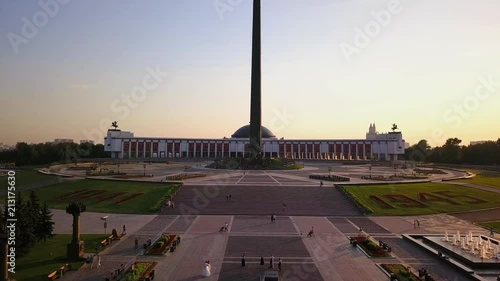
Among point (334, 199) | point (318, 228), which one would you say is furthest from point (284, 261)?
point (334, 199)

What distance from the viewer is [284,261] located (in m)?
18.9

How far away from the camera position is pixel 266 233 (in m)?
24.5

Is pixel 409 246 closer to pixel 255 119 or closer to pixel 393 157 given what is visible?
pixel 255 119

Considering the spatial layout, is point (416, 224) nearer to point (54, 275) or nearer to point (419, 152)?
point (54, 275)

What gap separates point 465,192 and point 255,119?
31.8 meters

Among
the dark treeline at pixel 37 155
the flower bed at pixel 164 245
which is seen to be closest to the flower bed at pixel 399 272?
the flower bed at pixel 164 245

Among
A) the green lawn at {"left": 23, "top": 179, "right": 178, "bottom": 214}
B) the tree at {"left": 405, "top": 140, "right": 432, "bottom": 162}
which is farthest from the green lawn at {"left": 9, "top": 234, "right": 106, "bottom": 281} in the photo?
the tree at {"left": 405, "top": 140, "right": 432, "bottom": 162}

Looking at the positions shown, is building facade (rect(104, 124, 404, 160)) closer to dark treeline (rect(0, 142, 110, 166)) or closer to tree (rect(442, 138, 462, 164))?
tree (rect(442, 138, 462, 164))

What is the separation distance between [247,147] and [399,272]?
8829cm

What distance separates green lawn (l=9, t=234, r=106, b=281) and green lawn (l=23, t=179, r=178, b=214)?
8.41 meters

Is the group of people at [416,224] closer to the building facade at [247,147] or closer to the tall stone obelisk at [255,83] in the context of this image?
the tall stone obelisk at [255,83]

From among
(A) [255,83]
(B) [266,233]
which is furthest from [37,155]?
(B) [266,233]

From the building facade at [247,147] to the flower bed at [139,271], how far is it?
287 ft

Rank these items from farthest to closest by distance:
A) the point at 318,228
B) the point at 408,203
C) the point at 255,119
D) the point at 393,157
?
the point at 393,157 → the point at 255,119 → the point at 408,203 → the point at 318,228
